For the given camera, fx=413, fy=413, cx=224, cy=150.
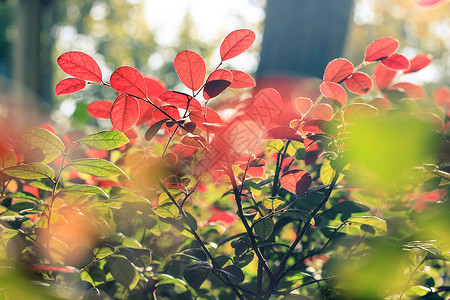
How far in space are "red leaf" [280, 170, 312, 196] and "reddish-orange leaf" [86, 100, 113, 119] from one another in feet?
1.48

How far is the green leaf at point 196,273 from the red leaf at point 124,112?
28 centimetres

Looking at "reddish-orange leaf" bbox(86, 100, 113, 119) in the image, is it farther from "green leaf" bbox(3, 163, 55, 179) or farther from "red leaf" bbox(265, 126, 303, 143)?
"red leaf" bbox(265, 126, 303, 143)

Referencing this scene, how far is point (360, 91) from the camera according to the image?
0.86m

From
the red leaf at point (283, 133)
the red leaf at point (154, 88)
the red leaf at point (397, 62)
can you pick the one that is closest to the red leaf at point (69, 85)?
the red leaf at point (154, 88)

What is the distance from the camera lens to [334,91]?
2.55 feet

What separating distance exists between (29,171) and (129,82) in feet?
0.77

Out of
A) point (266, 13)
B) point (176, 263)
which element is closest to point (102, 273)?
point (176, 263)

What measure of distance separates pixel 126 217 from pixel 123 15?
67.7 feet

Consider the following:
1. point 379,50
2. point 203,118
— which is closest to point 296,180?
point 203,118

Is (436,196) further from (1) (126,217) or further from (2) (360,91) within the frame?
(1) (126,217)

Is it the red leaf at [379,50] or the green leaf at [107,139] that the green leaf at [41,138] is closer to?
the green leaf at [107,139]

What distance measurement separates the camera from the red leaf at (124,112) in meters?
0.75

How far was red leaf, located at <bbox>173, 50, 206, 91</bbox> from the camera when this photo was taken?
74 centimetres

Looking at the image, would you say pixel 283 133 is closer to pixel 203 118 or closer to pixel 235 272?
pixel 203 118
